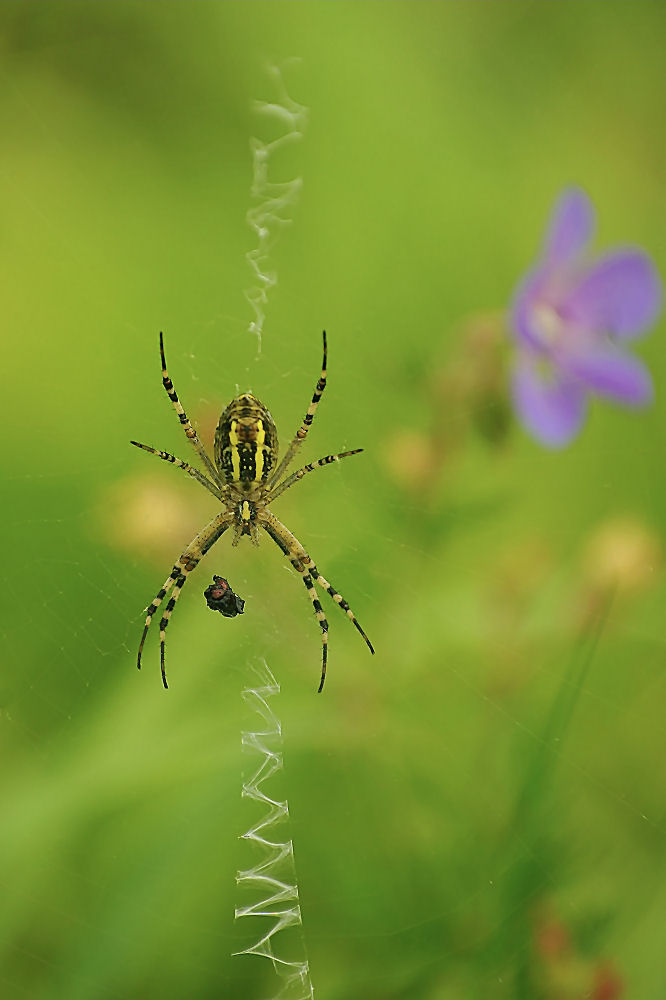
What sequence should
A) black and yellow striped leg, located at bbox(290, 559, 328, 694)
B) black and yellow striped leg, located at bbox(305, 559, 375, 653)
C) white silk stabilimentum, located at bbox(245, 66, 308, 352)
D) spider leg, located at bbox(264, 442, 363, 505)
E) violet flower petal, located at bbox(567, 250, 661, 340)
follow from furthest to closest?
white silk stabilimentum, located at bbox(245, 66, 308, 352)
black and yellow striped leg, located at bbox(305, 559, 375, 653)
spider leg, located at bbox(264, 442, 363, 505)
black and yellow striped leg, located at bbox(290, 559, 328, 694)
violet flower petal, located at bbox(567, 250, 661, 340)

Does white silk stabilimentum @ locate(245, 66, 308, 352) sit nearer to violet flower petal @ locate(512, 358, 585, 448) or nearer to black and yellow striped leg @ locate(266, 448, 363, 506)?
black and yellow striped leg @ locate(266, 448, 363, 506)

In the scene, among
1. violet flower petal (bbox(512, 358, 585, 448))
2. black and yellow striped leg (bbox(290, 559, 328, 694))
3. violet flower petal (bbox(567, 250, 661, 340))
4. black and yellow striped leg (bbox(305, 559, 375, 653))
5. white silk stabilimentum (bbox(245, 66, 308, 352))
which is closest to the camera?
violet flower petal (bbox(512, 358, 585, 448))

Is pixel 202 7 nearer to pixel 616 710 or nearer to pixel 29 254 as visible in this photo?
pixel 29 254

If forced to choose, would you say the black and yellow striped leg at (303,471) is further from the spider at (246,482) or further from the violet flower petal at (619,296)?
the violet flower petal at (619,296)

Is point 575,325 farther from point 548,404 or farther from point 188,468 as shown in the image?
point 188,468

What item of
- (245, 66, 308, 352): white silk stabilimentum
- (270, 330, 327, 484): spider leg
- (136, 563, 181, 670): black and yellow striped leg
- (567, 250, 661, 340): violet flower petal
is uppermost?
(245, 66, 308, 352): white silk stabilimentum

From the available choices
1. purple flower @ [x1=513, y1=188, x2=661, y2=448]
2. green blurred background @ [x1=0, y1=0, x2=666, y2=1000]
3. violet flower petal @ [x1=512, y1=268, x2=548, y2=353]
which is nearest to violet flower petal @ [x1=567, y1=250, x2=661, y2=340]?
purple flower @ [x1=513, y1=188, x2=661, y2=448]

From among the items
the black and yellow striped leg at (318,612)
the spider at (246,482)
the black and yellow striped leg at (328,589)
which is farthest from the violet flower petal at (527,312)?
the black and yellow striped leg at (328,589)

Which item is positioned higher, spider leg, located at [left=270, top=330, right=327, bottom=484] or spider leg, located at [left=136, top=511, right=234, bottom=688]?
spider leg, located at [left=270, top=330, right=327, bottom=484]
